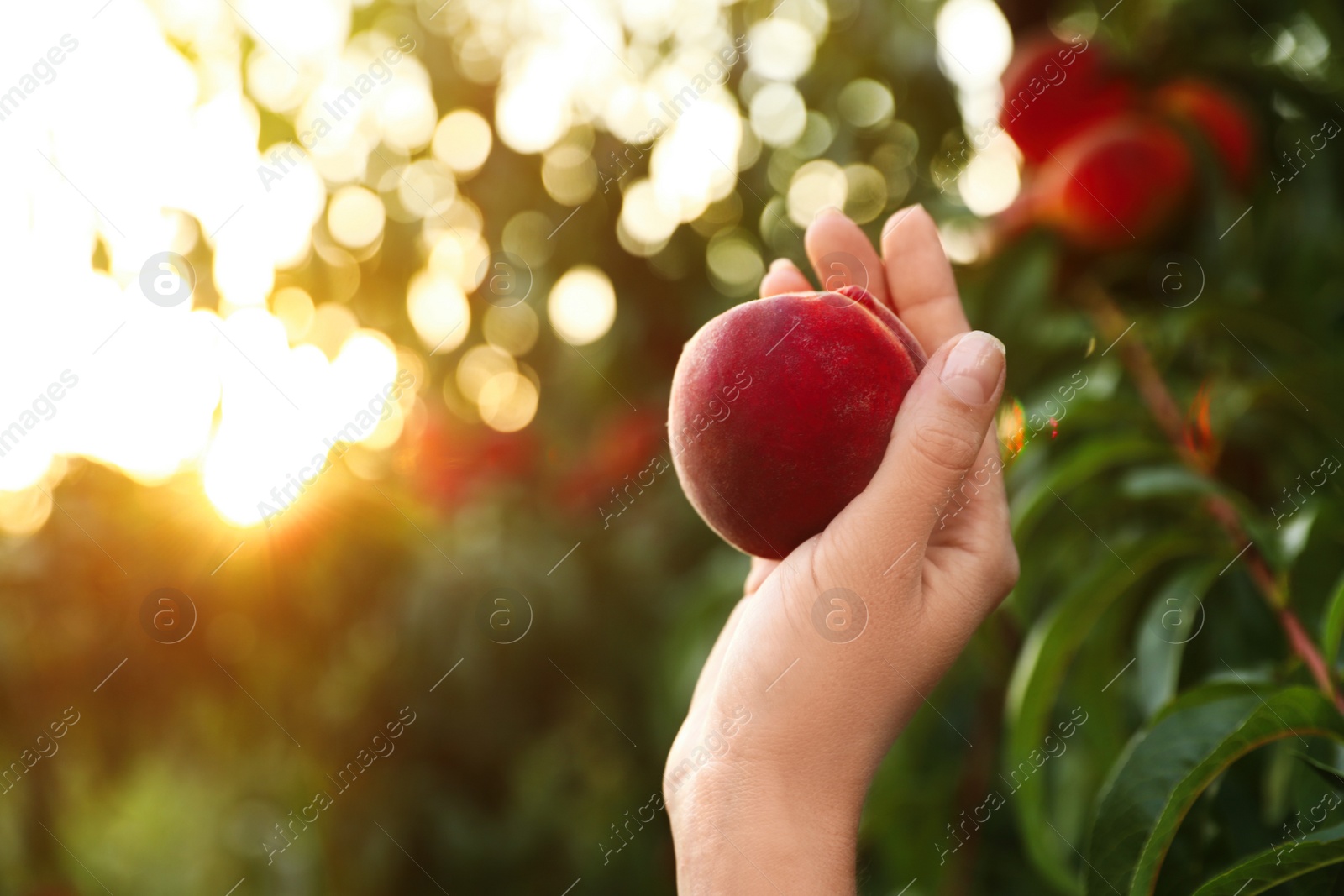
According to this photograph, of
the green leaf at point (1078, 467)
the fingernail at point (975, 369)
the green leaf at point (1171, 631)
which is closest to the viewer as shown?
the fingernail at point (975, 369)

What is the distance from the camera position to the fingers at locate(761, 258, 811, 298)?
0.99m

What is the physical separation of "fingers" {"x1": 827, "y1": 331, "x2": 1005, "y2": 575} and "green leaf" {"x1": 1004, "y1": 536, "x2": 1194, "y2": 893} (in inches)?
12.3

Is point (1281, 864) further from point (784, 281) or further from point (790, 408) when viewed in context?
point (784, 281)

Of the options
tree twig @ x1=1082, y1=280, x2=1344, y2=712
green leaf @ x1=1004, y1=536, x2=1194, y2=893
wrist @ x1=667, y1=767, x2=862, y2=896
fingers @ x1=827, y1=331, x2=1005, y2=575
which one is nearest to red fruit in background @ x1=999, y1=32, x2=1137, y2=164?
tree twig @ x1=1082, y1=280, x2=1344, y2=712

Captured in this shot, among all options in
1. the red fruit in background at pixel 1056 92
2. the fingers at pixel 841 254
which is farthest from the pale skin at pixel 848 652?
the red fruit in background at pixel 1056 92

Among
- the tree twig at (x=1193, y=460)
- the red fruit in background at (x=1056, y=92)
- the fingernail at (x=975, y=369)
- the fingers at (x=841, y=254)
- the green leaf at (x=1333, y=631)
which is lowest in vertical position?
the tree twig at (x=1193, y=460)

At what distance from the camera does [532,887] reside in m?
2.05

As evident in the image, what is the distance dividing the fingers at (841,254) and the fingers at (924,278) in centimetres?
3

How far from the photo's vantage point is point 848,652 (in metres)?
0.71

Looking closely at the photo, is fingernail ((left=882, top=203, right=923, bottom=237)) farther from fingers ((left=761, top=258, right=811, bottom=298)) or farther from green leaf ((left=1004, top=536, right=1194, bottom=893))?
green leaf ((left=1004, top=536, right=1194, bottom=893))

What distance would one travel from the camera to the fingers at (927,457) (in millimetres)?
668

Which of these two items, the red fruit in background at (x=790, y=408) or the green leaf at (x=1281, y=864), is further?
the red fruit in background at (x=790, y=408)

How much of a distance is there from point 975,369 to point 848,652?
23 centimetres

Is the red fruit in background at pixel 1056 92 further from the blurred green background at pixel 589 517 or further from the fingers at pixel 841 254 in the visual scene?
the fingers at pixel 841 254
